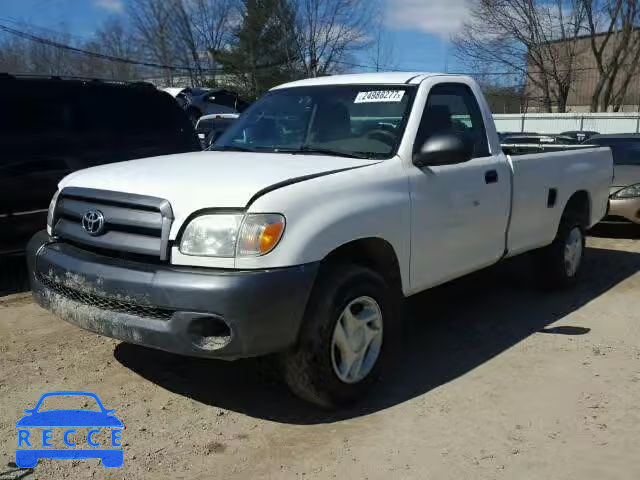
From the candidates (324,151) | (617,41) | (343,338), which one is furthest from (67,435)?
(617,41)

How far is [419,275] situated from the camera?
4.25 m

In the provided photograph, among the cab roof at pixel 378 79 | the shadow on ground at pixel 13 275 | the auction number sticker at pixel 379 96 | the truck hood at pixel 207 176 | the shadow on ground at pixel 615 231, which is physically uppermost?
the cab roof at pixel 378 79

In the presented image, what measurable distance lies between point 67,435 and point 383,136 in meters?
2.53

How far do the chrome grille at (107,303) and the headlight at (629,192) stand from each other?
24.6ft

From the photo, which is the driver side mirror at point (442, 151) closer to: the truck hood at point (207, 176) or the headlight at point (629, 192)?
the truck hood at point (207, 176)

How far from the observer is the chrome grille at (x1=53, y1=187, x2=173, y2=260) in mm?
3404

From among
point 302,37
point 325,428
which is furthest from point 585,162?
point 302,37

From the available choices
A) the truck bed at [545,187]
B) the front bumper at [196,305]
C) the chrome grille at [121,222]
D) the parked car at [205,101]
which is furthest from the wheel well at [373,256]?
the parked car at [205,101]

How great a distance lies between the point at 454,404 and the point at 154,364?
194 centimetres

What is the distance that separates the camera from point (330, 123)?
4.58 m

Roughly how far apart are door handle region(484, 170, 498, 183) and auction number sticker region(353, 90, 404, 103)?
34.2 inches

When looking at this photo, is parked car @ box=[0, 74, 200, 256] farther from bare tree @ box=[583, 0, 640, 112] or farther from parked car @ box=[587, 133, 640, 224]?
bare tree @ box=[583, 0, 640, 112]

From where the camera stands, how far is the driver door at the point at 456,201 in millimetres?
4223

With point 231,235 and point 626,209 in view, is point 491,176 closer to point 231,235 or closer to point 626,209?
point 231,235
